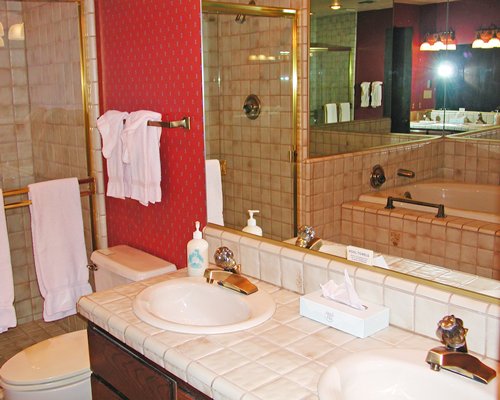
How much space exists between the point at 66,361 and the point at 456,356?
1.57 m

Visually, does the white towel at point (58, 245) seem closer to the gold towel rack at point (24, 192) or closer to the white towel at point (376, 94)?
the gold towel rack at point (24, 192)

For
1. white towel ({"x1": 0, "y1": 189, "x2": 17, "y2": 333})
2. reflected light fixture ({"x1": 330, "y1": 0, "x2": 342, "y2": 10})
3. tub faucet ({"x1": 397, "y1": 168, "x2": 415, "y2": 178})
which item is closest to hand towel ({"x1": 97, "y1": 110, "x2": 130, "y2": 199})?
white towel ({"x1": 0, "y1": 189, "x2": 17, "y2": 333})

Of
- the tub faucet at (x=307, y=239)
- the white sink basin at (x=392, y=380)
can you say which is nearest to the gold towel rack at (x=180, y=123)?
the tub faucet at (x=307, y=239)

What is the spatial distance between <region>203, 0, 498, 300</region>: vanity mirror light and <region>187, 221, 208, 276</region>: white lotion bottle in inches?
5.8

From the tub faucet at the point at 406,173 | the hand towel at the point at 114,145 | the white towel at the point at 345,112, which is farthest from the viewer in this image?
the hand towel at the point at 114,145

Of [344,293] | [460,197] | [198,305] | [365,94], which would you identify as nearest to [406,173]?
[460,197]

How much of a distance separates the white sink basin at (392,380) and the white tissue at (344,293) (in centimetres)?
20

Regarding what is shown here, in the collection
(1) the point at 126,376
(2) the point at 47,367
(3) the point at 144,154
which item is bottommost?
(2) the point at 47,367

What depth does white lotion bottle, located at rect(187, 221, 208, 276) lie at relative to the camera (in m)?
2.03

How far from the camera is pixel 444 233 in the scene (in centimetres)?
150

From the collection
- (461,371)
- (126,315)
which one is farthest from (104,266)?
(461,371)

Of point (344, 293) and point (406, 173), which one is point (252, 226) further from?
point (406, 173)

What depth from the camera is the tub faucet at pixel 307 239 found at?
5.99 feet

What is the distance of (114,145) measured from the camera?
2529 mm
